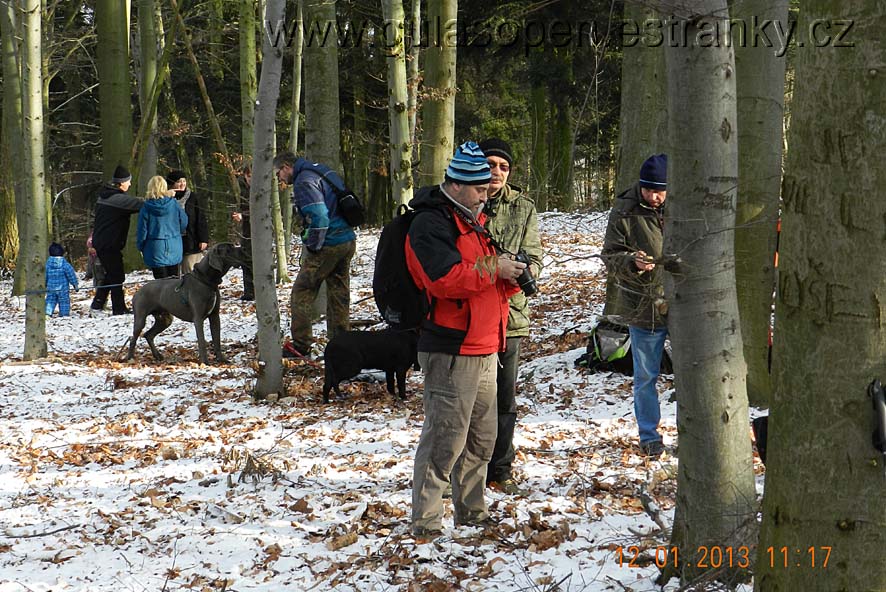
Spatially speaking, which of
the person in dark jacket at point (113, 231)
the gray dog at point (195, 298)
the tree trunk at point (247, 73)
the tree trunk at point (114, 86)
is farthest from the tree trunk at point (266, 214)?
the tree trunk at point (114, 86)

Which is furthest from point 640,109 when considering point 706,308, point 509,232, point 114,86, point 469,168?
point 114,86

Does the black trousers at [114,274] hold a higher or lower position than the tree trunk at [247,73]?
lower

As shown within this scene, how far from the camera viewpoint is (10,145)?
1838 centimetres

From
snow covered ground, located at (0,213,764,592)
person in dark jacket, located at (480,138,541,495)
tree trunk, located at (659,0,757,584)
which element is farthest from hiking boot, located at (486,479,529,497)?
tree trunk, located at (659,0,757,584)

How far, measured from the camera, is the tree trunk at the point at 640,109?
870cm

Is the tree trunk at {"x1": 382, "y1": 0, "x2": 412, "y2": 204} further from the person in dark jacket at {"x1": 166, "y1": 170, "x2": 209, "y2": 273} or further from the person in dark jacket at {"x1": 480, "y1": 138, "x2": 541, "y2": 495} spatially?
the person in dark jacket at {"x1": 166, "y1": 170, "x2": 209, "y2": 273}

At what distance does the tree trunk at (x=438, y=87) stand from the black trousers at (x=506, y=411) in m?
4.36

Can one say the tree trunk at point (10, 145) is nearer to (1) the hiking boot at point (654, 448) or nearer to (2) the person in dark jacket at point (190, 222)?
(2) the person in dark jacket at point (190, 222)

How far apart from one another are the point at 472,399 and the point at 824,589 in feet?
6.96

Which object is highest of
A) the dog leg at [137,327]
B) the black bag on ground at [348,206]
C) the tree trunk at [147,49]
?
the tree trunk at [147,49]

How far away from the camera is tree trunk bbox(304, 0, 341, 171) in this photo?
11.1 metres

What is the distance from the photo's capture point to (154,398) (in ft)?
28.0

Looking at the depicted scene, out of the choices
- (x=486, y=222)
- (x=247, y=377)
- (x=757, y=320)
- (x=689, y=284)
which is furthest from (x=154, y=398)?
(x=689, y=284)

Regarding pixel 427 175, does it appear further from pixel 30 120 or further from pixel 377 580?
pixel 377 580
